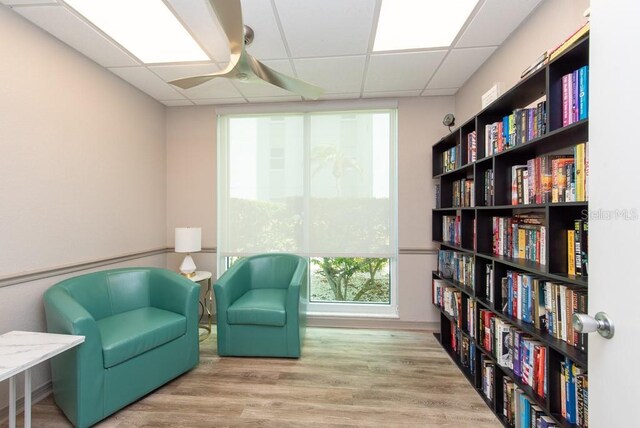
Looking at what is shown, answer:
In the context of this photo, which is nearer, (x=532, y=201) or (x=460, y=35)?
(x=532, y=201)

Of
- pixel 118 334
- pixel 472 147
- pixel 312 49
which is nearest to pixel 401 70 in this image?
pixel 312 49

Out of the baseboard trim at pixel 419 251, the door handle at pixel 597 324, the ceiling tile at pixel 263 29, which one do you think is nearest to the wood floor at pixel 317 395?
the baseboard trim at pixel 419 251

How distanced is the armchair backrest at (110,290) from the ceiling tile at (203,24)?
6.34 ft

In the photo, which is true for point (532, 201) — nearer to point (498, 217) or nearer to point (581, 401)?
point (498, 217)

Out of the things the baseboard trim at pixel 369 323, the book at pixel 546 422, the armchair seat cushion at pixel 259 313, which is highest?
the armchair seat cushion at pixel 259 313

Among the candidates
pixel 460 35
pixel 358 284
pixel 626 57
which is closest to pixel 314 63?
pixel 460 35

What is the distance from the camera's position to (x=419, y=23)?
1846 millimetres

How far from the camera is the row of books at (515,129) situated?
137 centimetres

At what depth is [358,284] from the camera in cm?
324

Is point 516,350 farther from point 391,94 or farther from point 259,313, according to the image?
point 391,94

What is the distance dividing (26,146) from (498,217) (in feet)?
10.4

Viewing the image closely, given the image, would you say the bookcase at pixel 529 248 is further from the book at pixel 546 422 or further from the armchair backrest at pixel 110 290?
the armchair backrest at pixel 110 290

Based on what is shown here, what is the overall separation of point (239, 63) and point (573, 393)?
7.45 ft

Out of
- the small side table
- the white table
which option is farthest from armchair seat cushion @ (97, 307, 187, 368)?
the small side table
